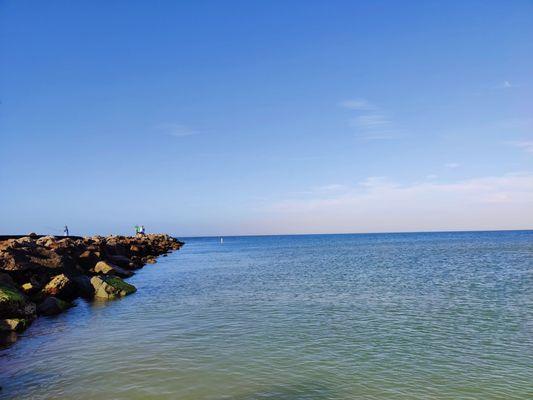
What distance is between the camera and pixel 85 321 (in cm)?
1972

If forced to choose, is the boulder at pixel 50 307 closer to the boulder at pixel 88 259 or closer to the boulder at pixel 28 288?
the boulder at pixel 28 288

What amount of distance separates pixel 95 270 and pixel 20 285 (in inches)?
466

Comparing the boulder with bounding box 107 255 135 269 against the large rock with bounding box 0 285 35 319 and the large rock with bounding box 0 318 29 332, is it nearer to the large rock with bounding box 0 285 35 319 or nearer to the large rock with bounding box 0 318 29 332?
the large rock with bounding box 0 285 35 319

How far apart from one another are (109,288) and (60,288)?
312cm

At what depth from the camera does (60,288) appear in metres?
24.8

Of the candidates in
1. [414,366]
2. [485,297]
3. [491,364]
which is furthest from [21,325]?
[485,297]

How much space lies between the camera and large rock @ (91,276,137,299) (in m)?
26.6

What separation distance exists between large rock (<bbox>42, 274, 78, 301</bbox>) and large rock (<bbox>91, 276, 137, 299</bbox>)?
172cm

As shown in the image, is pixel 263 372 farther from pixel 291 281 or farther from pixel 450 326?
pixel 291 281

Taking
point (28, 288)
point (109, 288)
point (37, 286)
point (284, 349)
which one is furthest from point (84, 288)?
point (284, 349)

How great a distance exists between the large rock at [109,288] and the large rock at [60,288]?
1.72 m

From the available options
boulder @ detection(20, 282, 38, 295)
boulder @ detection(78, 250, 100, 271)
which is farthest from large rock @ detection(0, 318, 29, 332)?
boulder @ detection(78, 250, 100, 271)

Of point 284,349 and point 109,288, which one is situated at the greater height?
point 109,288

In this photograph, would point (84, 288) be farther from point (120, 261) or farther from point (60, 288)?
point (120, 261)
